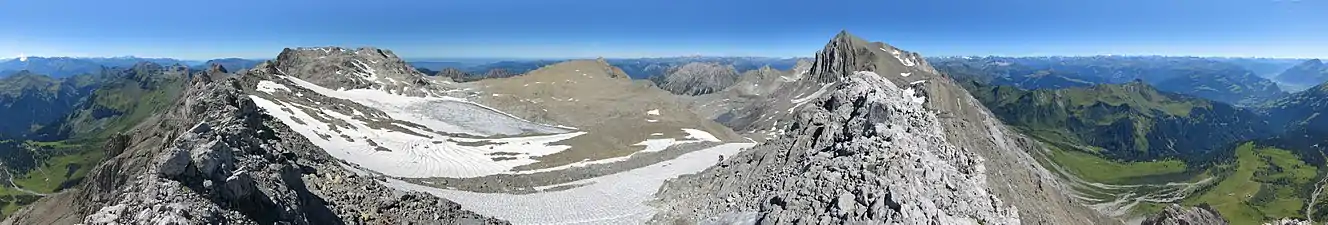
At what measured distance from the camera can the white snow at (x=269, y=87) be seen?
90938mm

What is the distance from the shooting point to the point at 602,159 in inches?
2913

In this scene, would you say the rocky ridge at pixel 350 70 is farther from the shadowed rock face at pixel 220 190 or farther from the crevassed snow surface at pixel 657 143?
the shadowed rock face at pixel 220 190

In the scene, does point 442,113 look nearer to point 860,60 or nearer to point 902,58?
point 860,60

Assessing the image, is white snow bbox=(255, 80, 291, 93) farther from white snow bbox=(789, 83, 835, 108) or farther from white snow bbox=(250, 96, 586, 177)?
white snow bbox=(789, 83, 835, 108)

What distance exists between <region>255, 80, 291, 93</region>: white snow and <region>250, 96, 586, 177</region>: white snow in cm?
814

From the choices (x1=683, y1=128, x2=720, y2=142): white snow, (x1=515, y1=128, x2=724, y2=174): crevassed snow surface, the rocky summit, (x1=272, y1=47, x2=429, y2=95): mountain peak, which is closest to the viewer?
the rocky summit

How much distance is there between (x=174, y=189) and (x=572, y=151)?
58.4 meters

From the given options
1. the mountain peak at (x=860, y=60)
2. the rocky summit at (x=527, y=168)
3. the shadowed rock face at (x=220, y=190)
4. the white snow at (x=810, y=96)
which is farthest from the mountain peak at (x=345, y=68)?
the mountain peak at (x=860, y=60)

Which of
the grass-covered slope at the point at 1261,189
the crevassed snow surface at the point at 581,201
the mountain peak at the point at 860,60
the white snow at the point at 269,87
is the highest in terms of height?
the mountain peak at the point at 860,60

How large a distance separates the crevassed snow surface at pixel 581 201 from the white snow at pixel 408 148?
35.2 ft

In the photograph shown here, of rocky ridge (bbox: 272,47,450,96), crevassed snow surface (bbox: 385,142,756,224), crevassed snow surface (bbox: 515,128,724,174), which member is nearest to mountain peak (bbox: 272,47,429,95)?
rocky ridge (bbox: 272,47,450,96)

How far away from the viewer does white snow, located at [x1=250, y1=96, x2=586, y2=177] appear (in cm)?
6444

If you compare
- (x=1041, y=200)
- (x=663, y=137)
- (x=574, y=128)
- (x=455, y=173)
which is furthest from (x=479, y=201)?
(x=574, y=128)

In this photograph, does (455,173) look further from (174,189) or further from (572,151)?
(174,189)
